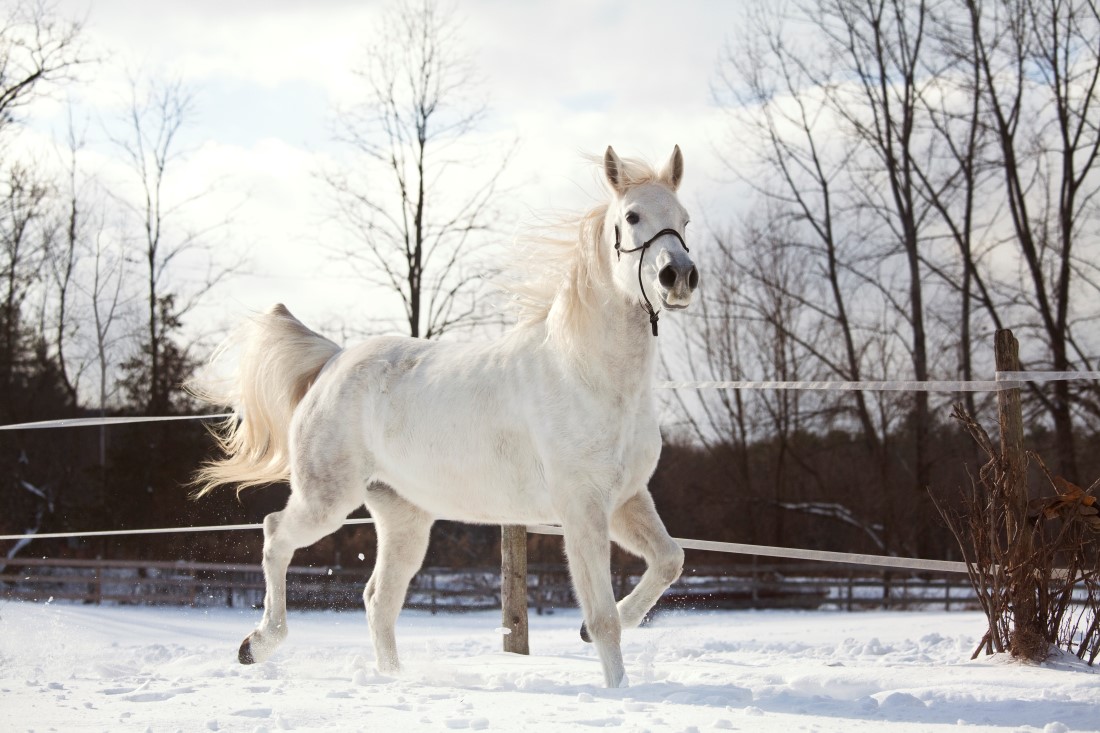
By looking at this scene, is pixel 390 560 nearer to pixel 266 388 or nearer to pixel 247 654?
pixel 247 654

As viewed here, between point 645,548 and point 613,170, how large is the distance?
4.75 feet

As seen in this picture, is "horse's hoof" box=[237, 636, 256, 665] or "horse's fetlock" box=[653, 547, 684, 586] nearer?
"horse's fetlock" box=[653, 547, 684, 586]

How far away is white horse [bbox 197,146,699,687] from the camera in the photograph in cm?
361

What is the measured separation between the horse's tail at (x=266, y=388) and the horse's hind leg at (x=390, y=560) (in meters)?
0.72

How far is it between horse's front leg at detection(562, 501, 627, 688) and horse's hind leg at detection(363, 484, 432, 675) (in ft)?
3.79

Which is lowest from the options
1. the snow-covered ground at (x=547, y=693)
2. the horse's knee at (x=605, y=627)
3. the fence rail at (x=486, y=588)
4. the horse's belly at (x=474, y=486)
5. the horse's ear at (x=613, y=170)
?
the fence rail at (x=486, y=588)

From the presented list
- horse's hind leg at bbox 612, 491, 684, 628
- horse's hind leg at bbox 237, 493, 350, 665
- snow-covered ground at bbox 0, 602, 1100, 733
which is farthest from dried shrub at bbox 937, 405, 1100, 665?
horse's hind leg at bbox 237, 493, 350, 665

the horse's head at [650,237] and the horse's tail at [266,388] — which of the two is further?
the horse's tail at [266,388]

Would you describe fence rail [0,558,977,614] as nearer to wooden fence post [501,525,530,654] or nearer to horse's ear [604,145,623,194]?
wooden fence post [501,525,530,654]

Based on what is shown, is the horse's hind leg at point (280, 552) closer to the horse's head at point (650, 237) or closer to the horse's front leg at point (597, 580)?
the horse's front leg at point (597, 580)

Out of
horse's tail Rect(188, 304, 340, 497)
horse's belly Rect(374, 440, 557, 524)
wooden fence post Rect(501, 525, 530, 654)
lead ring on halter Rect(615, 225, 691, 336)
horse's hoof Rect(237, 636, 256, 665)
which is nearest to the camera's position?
lead ring on halter Rect(615, 225, 691, 336)

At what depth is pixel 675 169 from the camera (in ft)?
12.8

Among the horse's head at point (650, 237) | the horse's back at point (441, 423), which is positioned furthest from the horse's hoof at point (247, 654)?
the horse's head at point (650, 237)

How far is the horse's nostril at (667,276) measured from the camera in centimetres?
336
